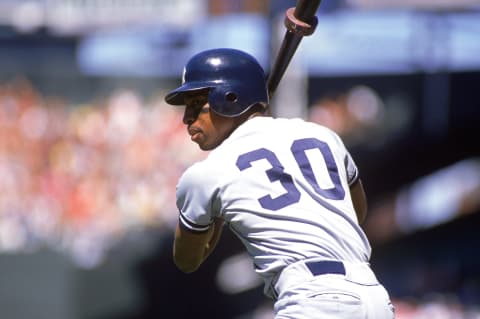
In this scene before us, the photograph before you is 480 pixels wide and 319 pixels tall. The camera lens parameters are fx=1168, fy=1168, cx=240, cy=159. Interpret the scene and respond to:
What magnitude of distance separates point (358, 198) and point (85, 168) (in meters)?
6.79

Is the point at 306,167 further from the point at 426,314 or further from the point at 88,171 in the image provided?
the point at 88,171

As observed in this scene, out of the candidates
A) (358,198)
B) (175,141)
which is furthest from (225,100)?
(175,141)

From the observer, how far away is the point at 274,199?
147 inches

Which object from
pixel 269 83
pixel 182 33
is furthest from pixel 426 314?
pixel 269 83

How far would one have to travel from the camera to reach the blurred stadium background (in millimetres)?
10133

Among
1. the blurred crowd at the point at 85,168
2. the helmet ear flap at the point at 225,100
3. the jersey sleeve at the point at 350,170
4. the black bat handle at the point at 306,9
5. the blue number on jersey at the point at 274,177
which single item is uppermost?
the black bat handle at the point at 306,9

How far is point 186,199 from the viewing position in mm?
3867

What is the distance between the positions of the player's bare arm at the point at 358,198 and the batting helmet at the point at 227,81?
19.1 inches

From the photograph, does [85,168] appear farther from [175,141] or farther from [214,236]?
[214,236]

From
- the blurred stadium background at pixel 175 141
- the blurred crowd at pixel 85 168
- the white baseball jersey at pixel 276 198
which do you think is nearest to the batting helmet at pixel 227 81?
the white baseball jersey at pixel 276 198

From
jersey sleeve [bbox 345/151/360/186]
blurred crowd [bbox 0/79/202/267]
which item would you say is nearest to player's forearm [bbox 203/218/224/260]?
jersey sleeve [bbox 345/151/360/186]

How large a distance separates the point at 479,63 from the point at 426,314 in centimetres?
224

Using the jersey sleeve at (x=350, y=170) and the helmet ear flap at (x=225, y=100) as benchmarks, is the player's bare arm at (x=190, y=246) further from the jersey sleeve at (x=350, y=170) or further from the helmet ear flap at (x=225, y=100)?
the jersey sleeve at (x=350, y=170)

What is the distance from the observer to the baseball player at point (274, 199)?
3674 millimetres
